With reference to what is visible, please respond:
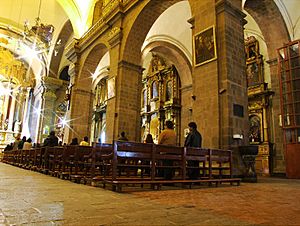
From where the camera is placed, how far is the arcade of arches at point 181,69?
6.52 metres

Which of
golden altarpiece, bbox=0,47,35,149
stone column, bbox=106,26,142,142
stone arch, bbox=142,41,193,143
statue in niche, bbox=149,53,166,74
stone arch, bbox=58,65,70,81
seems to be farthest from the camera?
golden altarpiece, bbox=0,47,35,149

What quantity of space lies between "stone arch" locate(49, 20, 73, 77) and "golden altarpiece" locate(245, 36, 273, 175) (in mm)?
12308

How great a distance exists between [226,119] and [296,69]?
14.4 ft

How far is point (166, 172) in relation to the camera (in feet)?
15.7

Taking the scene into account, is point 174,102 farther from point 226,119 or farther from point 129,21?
point 226,119

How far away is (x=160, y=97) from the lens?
52.9ft

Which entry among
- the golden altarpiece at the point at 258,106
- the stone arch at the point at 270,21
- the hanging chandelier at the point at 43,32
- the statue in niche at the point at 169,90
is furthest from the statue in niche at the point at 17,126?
the stone arch at the point at 270,21

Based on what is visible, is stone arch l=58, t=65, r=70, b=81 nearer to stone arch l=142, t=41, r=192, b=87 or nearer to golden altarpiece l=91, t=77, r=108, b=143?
golden altarpiece l=91, t=77, r=108, b=143

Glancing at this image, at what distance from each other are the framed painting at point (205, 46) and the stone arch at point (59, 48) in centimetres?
1280

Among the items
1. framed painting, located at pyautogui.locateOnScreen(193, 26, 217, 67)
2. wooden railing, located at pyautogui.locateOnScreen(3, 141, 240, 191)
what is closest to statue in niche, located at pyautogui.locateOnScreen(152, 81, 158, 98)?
framed painting, located at pyautogui.locateOnScreen(193, 26, 217, 67)

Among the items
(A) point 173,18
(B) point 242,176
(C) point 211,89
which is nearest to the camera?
(B) point 242,176

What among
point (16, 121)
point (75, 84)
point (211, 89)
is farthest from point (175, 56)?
point (16, 121)

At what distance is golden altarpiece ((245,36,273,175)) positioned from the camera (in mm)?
10508

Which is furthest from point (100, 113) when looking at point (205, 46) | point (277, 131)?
point (205, 46)
